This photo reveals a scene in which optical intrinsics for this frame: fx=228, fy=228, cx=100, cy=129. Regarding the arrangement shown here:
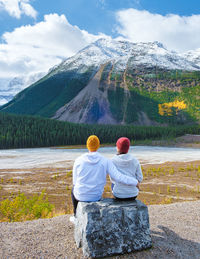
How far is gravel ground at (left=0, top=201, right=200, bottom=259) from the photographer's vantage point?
215 inches

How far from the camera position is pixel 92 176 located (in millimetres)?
5535

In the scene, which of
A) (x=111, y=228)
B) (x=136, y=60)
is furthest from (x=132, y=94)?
(x=111, y=228)

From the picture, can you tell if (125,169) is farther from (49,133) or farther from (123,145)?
(49,133)

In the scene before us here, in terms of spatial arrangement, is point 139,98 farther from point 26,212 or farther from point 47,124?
point 26,212

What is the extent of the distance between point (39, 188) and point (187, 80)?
133632mm

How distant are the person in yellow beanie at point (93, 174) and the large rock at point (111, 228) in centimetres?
26

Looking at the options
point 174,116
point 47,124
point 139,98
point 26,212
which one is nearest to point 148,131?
point 47,124

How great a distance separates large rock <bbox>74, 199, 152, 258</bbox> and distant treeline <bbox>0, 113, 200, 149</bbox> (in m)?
56.2

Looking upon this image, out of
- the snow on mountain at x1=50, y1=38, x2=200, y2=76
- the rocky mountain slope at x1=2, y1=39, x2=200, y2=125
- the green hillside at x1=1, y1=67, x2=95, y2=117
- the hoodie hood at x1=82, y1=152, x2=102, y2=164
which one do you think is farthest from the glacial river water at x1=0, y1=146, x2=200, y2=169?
the snow on mountain at x1=50, y1=38, x2=200, y2=76

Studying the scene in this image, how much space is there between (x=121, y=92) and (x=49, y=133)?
261ft

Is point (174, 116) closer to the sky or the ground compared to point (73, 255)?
closer to the sky

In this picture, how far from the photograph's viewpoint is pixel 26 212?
9.45 m

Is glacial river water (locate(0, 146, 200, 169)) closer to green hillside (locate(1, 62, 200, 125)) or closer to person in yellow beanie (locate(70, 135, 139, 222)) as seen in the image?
person in yellow beanie (locate(70, 135, 139, 222))

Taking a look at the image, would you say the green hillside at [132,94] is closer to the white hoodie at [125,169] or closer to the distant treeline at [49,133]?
the distant treeline at [49,133]
